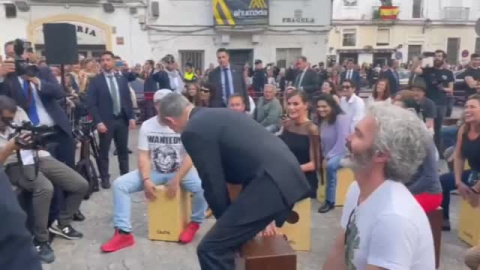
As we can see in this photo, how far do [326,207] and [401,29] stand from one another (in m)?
29.7

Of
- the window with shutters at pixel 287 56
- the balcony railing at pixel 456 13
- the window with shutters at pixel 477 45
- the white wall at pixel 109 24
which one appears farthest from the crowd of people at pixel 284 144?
the window with shutters at pixel 477 45

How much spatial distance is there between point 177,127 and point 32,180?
5.04 ft

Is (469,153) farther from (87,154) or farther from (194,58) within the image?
(194,58)

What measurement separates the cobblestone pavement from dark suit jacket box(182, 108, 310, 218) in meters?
1.50

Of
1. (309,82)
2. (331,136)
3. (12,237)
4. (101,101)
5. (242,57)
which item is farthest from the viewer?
(242,57)

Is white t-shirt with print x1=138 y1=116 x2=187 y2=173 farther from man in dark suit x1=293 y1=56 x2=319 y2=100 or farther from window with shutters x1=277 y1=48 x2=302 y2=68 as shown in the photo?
window with shutters x1=277 y1=48 x2=302 y2=68

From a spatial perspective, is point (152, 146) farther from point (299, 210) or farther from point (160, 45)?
point (160, 45)

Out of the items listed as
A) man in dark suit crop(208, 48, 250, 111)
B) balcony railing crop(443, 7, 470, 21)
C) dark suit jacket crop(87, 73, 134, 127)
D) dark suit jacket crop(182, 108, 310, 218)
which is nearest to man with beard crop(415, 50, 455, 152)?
man in dark suit crop(208, 48, 250, 111)

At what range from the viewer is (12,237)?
151 cm

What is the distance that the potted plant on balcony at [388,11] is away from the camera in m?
32.6

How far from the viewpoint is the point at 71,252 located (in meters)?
4.77

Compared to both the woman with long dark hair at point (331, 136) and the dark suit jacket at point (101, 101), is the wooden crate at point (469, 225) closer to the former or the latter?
the woman with long dark hair at point (331, 136)

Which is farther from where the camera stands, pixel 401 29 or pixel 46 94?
pixel 401 29

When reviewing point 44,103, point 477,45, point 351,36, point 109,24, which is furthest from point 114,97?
point 477,45
